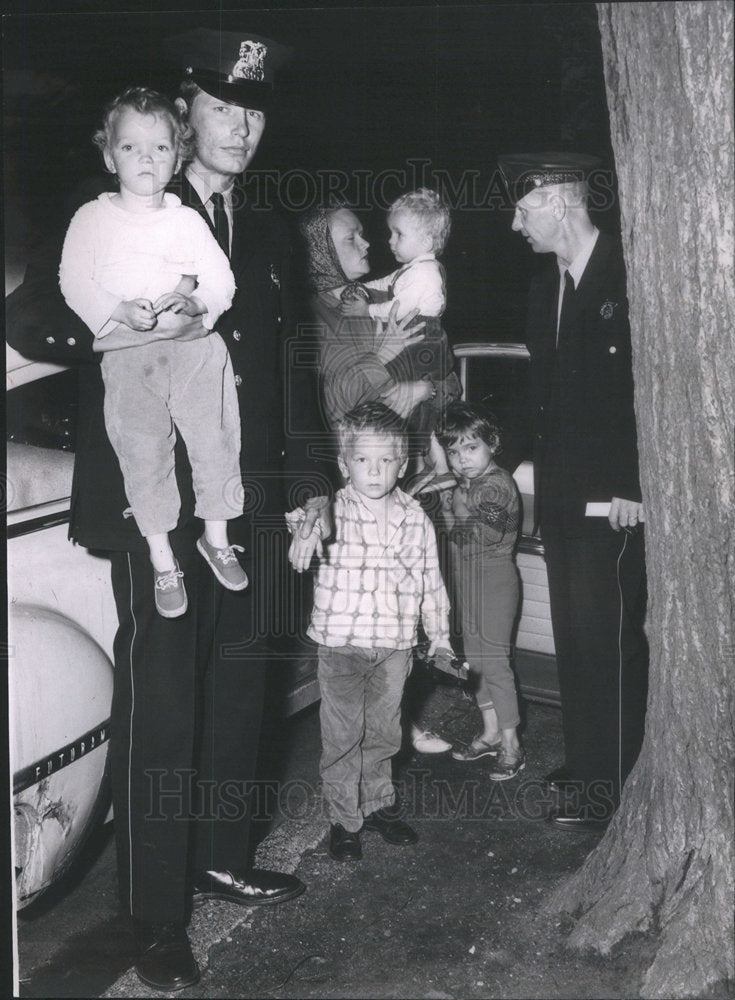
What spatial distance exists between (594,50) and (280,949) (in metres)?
2.64

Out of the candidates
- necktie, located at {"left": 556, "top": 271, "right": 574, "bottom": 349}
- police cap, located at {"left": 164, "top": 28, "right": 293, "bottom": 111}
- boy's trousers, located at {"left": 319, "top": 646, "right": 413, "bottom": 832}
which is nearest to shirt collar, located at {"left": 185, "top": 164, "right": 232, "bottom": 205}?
police cap, located at {"left": 164, "top": 28, "right": 293, "bottom": 111}

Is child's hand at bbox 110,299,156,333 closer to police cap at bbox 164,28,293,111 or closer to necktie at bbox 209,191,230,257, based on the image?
necktie at bbox 209,191,230,257

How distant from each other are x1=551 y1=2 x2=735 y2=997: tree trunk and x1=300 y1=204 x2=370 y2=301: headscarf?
803 mm

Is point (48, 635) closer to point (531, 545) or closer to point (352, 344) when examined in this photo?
point (352, 344)

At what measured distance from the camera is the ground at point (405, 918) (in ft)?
9.80

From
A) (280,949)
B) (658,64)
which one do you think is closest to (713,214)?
(658,64)

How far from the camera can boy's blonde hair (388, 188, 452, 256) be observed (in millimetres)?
2990

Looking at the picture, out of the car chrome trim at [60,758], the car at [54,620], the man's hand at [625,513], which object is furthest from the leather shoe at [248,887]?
the man's hand at [625,513]

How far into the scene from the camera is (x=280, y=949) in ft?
10.2

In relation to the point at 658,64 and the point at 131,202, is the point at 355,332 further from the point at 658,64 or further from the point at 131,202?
the point at 658,64

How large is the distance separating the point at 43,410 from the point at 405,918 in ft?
5.84

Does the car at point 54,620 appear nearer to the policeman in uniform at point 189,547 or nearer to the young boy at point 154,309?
the policeman in uniform at point 189,547

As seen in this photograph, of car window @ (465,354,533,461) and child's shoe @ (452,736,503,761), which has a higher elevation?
car window @ (465,354,533,461)

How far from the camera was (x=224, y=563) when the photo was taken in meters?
3.01
